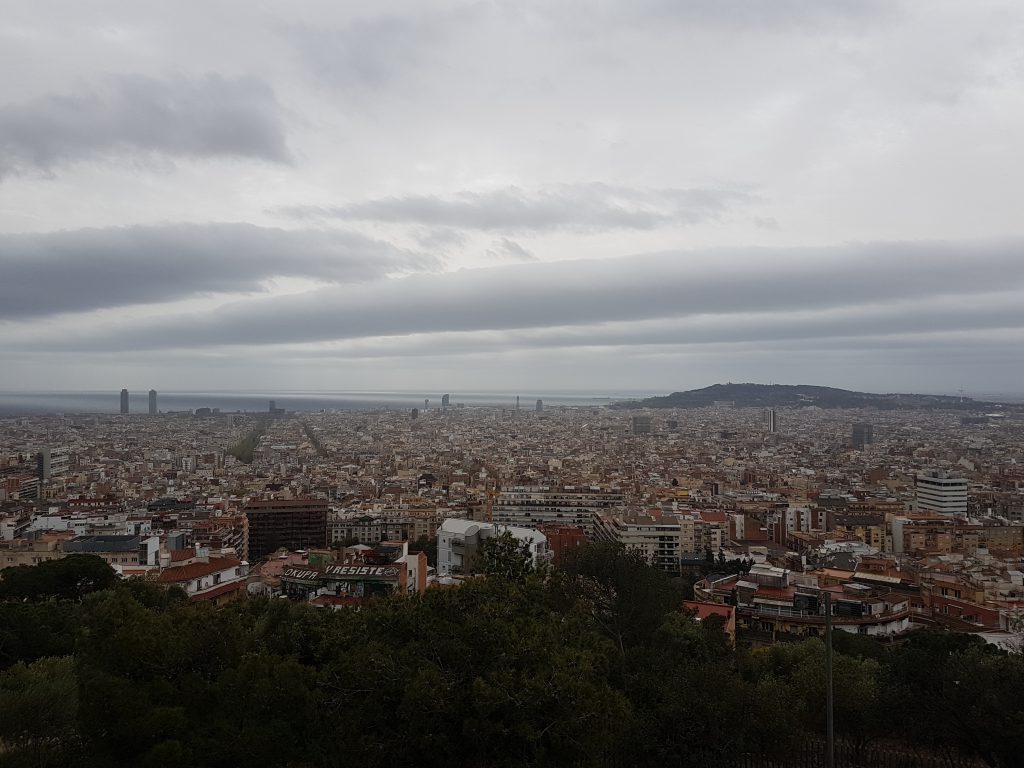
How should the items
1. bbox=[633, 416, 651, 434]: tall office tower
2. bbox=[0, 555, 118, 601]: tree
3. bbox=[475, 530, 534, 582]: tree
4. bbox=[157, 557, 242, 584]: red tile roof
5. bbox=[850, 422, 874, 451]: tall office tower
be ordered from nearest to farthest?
bbox=[475, 530, 534, 582]: tree, bbox=[0, 555, 118, 601]: tree, bbox=[157, 557, 242, 584]: red tile roof, bbox=[850, 422, 874, 451]: tall office tower, bbox=[633, 416, 651, 434]: tall office tower

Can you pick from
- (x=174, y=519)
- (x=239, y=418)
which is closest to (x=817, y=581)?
(x=174, y=519)

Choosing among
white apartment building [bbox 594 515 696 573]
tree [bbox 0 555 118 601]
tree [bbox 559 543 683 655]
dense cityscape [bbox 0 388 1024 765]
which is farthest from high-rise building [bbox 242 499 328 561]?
A: tree [bbox 559 543 683 655]

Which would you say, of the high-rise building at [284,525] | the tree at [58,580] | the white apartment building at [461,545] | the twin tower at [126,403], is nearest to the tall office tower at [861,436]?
the high-rise building at [284,525]

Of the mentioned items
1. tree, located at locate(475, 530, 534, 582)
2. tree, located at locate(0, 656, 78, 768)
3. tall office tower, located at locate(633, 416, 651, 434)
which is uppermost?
tree, located at locate(475, 530, 534, 582)

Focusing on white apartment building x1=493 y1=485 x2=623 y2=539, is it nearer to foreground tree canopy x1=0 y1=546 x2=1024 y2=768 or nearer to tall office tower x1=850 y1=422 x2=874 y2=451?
foreground tree canopy x1=0 y1=546 x2=1024 y2=768

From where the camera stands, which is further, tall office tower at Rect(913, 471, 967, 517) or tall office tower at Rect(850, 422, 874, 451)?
tall office tower at Rect(850, 422, 874, 451)

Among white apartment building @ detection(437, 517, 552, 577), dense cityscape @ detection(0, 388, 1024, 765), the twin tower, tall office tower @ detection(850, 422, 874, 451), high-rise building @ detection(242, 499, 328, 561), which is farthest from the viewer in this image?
the twin tower

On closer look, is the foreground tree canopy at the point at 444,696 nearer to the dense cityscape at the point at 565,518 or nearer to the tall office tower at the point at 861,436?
the dense cityscape at the point at 565,518

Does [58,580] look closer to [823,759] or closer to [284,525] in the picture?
[823,759]

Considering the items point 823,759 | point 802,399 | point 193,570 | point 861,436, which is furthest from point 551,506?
point 802,399
